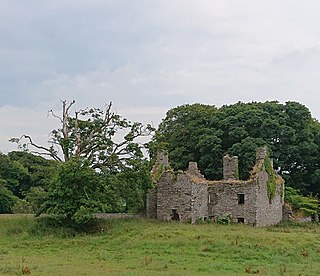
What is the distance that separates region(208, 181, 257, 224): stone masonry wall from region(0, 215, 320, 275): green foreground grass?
234cm

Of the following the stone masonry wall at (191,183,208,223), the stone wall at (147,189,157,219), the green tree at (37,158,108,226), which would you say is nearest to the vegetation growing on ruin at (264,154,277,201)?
the stone masonry wall at (191,183,208,223)

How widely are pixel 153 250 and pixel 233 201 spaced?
1233 centimetres

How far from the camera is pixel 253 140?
1898 inches

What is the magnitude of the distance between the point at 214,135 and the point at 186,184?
1434 centimetres

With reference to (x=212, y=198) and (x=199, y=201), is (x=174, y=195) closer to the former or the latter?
(x=199, y=201)

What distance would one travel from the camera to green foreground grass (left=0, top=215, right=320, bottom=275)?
69.0 ft

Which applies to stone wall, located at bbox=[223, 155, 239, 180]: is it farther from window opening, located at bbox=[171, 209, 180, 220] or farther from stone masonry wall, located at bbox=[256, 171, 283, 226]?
window opening, located at bbox=[171, 209, 180, 220]

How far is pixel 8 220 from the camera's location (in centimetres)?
3466

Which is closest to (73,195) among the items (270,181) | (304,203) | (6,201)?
(270,181)

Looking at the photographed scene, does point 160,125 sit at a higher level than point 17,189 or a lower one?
higher

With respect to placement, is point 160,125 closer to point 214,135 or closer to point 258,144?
point 214,135

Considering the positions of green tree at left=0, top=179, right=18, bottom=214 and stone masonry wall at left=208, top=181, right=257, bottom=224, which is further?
green tree at left=0, top=179, right=18, bottom=214

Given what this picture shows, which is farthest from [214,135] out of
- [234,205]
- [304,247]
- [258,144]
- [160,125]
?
Answer: [304,247]

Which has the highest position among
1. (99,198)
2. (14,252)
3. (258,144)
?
(258,144)
